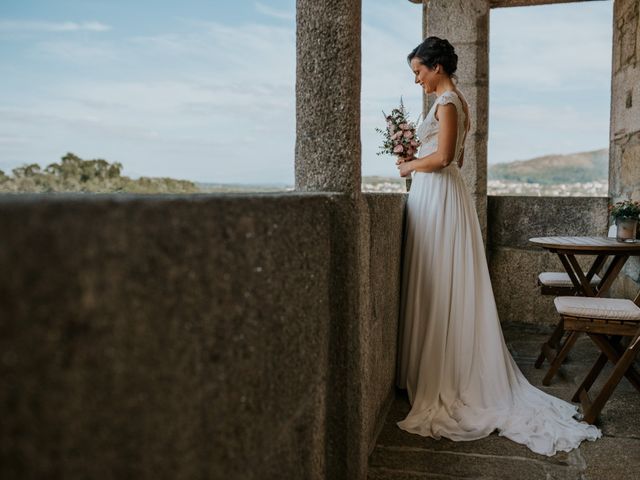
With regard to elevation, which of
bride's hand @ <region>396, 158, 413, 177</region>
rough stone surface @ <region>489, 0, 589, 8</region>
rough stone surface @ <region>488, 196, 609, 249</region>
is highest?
rough stone surface @ <region>489, 0, 589, 8</region>

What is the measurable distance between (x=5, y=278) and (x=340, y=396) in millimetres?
1360

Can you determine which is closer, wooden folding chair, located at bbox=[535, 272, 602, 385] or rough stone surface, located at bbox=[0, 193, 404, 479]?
rough stone surface, located at bbox=[0, 193, 404, 479]

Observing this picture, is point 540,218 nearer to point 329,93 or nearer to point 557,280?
point 557,280

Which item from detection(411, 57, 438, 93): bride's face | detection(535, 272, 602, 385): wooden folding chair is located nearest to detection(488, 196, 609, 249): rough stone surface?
detection(535, 272, 602, 385): wooden folding chair

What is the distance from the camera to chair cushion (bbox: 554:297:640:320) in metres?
2.71

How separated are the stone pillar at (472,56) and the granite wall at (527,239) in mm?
437

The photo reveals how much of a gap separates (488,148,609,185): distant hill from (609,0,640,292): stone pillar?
184 millimetres

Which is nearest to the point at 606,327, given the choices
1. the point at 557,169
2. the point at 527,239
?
the point at 527,239

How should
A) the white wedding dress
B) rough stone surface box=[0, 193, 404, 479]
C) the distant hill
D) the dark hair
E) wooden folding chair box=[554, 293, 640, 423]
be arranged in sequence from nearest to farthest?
rough stone surface box=[0, 193, 404, 479]
wooden folding chair box=[554, 293, 640, 423]
the white wedding dress
the dark hair
the distant hill

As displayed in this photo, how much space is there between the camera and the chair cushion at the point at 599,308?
2.71 m

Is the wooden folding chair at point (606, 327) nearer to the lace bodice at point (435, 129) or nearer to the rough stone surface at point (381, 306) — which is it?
the rough stone surface at point (381, 306)

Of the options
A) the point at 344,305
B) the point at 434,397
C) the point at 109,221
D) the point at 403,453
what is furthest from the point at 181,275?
the point at 434,397

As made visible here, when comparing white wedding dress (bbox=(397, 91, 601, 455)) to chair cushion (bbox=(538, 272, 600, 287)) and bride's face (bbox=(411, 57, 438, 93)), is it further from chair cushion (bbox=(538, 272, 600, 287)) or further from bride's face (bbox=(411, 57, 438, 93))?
chair cushion (bbox=(538, 272, 600, 287))

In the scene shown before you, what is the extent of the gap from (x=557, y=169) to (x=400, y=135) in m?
2.57
